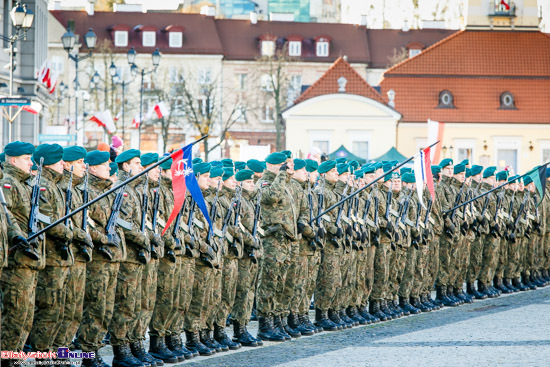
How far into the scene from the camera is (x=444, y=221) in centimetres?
1909

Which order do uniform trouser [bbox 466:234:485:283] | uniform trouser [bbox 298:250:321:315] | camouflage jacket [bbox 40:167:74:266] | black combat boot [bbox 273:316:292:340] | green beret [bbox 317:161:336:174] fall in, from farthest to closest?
uniform trouser [bbox 466:234:485:283]
green beret [bbox 317:161:336:174]
uniform trouser [bbox 298:250:321:315]
black combat boot [bbox 273:316:292:340]
camouflage jacket [bbox 40:167:74:266]

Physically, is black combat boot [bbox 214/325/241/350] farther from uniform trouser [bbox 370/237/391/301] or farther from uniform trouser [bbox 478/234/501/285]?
uniform trouser [bbox 478/234/501/285]

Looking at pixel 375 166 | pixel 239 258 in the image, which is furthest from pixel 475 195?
pixel 239 258

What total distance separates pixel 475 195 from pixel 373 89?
43.7 m

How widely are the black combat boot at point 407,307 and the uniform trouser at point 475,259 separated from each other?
2.79m

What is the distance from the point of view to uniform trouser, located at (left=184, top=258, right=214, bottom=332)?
12531 millimetres

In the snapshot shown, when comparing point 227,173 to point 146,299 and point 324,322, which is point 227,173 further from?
point 324,322

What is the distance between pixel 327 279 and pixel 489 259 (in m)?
5.95

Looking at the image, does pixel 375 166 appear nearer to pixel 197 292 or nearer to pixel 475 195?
pixel 475 195

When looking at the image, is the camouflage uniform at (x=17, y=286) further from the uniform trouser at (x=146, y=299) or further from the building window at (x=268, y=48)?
the building window at (x=268, y=48)

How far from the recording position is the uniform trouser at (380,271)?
1664cm

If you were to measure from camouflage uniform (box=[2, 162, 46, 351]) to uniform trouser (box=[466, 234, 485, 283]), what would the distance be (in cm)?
1153

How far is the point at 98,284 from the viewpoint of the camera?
426 inches

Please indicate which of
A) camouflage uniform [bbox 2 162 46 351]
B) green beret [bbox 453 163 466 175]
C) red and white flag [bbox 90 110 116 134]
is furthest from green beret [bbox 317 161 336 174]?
red and white flag [bbox 90 110 116 134]
